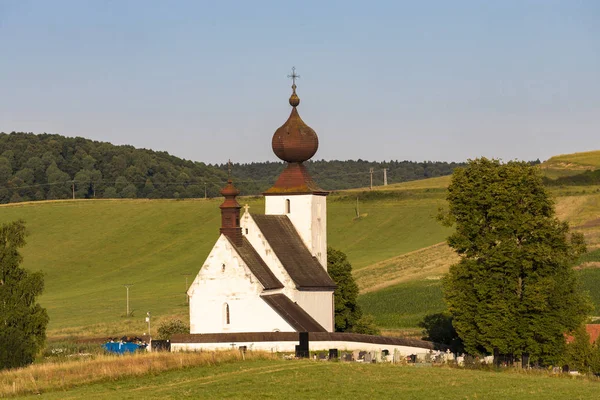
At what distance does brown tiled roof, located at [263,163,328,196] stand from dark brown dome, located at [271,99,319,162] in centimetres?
60

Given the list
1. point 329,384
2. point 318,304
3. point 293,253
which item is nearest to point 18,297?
point 293,253

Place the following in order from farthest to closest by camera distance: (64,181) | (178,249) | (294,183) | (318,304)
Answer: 1. (64,181)
2. (178,249)
3. (294,183)
4. (318,304)

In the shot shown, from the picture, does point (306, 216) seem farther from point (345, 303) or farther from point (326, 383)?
point (326, 383)

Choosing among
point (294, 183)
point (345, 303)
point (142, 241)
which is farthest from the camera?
point (142, 241)

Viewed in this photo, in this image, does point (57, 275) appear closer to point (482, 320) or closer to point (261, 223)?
point (261, 223)

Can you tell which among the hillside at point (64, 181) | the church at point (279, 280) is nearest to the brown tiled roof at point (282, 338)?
the church at point (279, 280)

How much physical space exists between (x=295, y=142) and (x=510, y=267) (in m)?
17.5

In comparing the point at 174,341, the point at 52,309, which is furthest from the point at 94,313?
the point at 174,341

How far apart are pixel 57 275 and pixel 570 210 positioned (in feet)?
164

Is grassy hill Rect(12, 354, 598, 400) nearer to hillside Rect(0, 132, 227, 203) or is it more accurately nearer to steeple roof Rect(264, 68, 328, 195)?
steeple roof Rect(264, 68, 328, 195)

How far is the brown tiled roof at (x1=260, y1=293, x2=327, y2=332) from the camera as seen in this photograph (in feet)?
199

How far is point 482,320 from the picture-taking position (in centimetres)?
5559

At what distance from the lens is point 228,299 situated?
61781mm

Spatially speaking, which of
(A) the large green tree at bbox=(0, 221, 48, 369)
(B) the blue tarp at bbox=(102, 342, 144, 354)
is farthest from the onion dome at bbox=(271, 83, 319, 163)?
(A) the large green tree at bbox=(0, 221, 48, 369)
